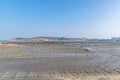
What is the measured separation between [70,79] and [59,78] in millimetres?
715

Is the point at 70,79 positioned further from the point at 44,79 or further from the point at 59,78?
the point at 44,79

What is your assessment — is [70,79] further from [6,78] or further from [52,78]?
[6,78]

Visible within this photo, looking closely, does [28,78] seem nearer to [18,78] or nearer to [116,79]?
[18,78]

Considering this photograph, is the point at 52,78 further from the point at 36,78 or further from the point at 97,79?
the point at 97,79

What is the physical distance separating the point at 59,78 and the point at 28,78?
1.89m

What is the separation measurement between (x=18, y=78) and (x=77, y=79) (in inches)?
141

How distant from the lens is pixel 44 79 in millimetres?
10602

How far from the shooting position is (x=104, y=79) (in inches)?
406

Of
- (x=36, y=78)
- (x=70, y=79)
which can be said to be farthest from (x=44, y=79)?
(x=70, y=79)

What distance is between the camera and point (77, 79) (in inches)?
418

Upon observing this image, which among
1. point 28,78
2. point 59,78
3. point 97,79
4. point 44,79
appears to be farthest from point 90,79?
point 28,78

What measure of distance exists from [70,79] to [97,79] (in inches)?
63.4

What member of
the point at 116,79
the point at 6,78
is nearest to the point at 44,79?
the point at 6,78

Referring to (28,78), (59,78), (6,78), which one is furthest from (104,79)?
(6,78)
